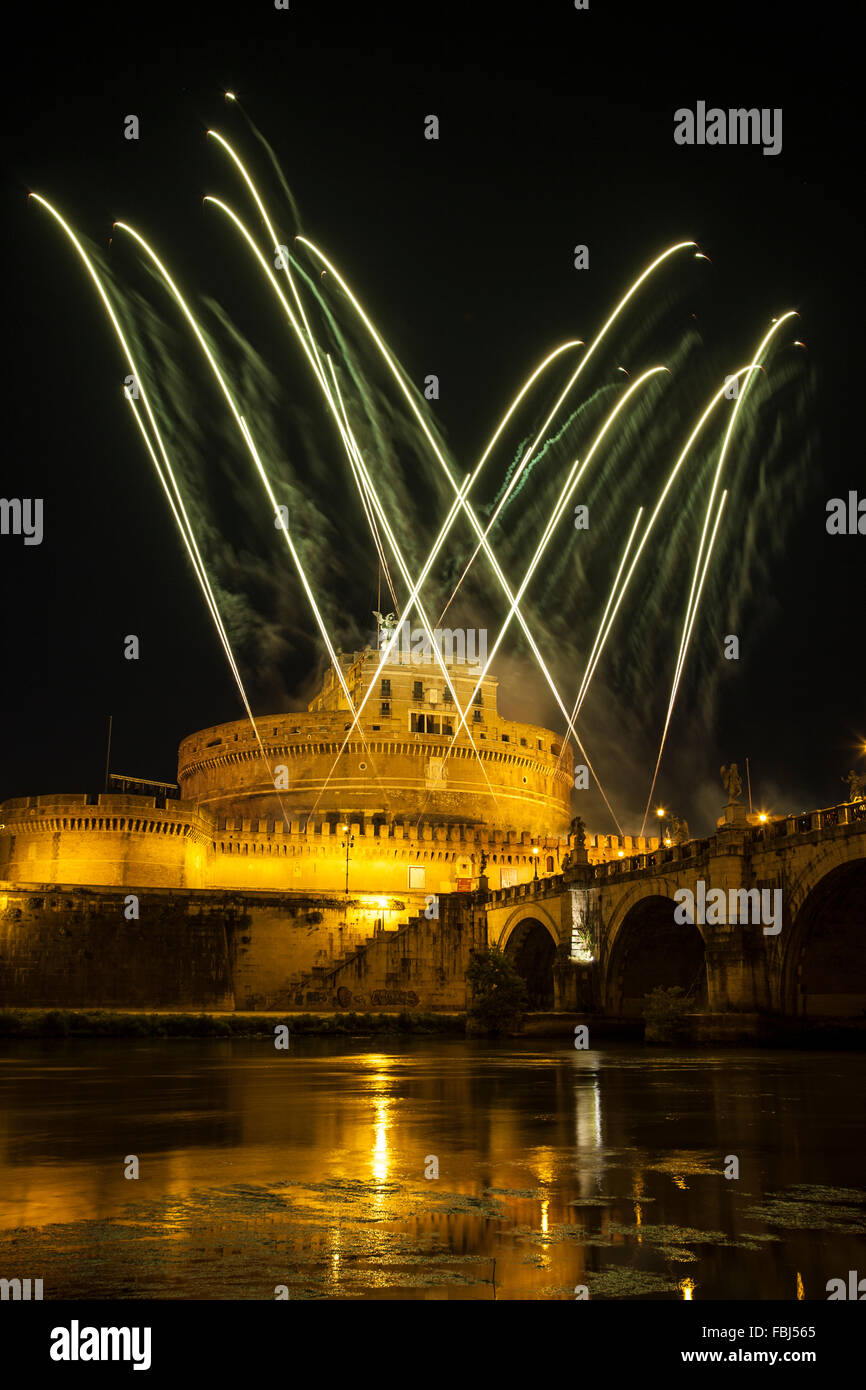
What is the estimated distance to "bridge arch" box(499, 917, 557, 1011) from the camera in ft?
199

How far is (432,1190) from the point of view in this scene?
30.7 ft

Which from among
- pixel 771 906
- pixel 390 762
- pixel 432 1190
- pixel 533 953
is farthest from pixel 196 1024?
pixel 390 762

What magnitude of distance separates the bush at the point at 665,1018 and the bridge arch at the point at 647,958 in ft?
24.1

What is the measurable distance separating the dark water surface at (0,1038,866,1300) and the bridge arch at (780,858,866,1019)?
14112mm

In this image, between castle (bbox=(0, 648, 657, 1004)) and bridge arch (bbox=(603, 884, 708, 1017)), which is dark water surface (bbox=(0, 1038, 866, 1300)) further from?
castle (bbox=(0, 648, 657, 1004))

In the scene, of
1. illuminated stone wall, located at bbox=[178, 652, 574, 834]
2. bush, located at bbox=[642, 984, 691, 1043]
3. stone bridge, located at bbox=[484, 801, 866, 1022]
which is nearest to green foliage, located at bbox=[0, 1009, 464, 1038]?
stone bridge, located at bbox=[484, 801, 866, 1022]

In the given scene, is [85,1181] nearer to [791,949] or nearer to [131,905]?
[791,949]

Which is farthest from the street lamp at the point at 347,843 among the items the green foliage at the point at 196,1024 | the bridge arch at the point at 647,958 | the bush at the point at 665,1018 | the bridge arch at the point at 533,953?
the bush at the point at 665,1018

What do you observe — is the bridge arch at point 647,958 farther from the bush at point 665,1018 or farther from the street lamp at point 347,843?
the street lamp at point 347,843

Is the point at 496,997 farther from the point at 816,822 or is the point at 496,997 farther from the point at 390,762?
the point at 390,762

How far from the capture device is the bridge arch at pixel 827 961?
34000mm

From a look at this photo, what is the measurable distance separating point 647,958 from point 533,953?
44.9ft
